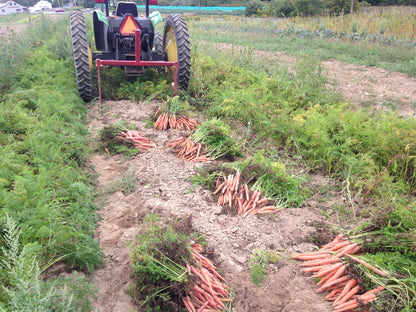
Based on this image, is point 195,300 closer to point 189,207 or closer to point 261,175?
point 189,207

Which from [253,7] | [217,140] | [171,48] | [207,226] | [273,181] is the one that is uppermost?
[253,7]

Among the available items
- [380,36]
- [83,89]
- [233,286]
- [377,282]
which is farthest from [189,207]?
[380,36]

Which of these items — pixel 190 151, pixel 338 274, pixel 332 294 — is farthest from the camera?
pixel 190 151

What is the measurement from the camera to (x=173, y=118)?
6.18 m

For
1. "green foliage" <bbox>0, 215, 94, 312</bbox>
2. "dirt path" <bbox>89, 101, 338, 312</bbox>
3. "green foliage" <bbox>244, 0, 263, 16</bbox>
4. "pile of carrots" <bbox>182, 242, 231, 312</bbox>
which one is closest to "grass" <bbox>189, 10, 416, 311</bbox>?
"dirt path" <bbox>89, 101, 338, 312</bbox>

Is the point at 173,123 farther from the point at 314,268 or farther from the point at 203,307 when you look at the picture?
the point at 203,307

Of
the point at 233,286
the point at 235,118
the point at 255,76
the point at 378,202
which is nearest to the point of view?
the point at 233,286

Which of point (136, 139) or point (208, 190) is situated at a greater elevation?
point (136, 139)

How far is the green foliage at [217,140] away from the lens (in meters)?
5.19

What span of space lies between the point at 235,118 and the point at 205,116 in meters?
0.63

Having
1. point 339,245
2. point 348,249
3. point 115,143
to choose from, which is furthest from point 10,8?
point 348,249

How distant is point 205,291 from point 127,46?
6103 mm

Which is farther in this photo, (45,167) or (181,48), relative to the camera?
(181,48)

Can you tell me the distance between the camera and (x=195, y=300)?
2.75m
